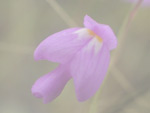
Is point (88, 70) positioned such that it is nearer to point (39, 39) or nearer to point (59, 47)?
point (59, 47)

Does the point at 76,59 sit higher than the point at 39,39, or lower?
lower

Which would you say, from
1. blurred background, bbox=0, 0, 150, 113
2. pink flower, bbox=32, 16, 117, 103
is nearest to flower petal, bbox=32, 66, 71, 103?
pink flower, bbox=32, 16, 117, 103

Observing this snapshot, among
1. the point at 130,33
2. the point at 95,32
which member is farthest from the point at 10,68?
the point at 95,32

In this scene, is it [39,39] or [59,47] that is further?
[39,39]

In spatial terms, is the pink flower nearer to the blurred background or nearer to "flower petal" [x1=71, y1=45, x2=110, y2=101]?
"flower petal" [x1=71, y1=45, x2=110, y2=101]

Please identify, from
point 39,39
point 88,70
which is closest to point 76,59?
point 88,70

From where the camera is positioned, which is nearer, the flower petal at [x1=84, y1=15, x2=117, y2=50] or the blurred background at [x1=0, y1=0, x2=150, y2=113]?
the flower petal at [x1=84, y1=15, x2=117, y2=50]
